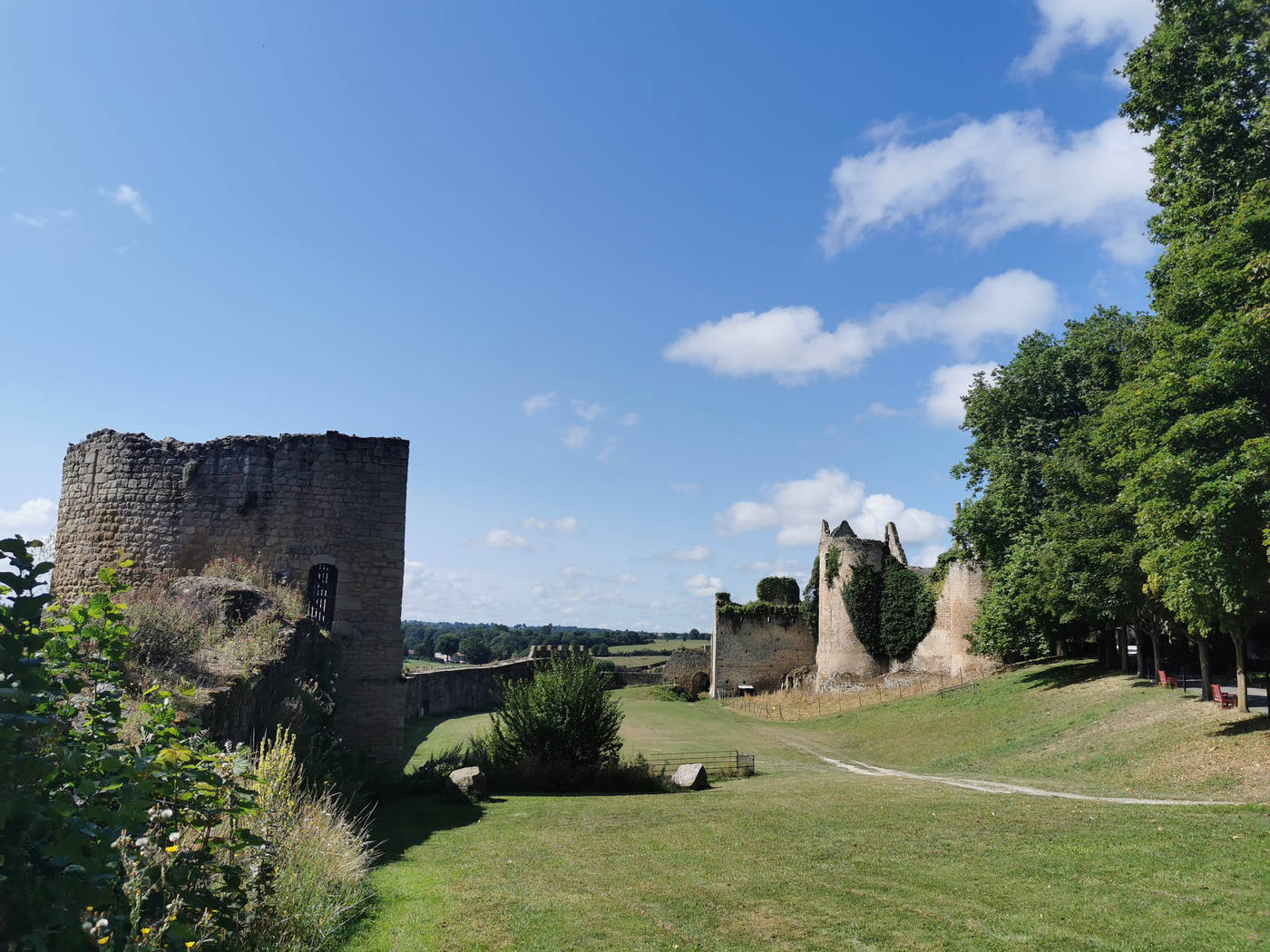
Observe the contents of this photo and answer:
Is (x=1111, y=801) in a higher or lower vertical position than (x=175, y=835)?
lower

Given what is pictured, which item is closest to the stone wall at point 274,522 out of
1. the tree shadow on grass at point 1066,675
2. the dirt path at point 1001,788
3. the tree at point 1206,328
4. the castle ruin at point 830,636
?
the dirt path at point 1001,788

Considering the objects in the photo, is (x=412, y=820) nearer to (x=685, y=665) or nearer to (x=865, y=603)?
(x=865, y=603)

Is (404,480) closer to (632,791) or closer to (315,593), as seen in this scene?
(315,593)

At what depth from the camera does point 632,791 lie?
18.4m

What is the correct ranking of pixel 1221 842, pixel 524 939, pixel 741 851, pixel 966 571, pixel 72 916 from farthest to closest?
pixel 966 571
pixel 741 851
pixel 1221 842
pixel 524 939
pixel 72 916

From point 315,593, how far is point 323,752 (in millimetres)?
6484

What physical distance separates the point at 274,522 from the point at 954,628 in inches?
1270

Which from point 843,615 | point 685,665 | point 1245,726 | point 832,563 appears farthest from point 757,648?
point 1245,726

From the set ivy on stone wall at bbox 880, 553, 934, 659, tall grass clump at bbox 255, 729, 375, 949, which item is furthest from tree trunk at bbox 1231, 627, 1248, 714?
ivy on stone wall at bbox 880, 553, 934, 659

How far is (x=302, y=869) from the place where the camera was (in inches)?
272

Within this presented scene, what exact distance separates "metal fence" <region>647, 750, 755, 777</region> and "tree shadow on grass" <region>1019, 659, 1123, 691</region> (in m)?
12.2

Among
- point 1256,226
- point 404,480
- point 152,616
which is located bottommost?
point 152,616

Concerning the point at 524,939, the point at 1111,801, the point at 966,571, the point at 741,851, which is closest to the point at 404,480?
the point at 741,851

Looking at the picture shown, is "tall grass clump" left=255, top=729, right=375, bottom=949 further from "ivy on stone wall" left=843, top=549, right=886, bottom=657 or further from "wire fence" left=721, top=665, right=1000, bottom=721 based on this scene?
"ivy on stone wall" left=843, top=549, right=886, bottom=657
